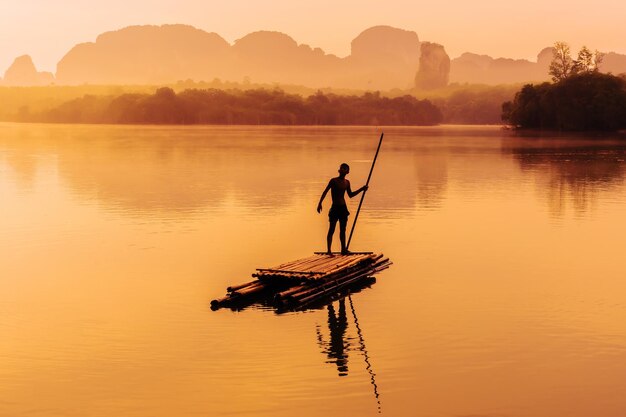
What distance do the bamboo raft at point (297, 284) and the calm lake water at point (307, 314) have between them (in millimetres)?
430

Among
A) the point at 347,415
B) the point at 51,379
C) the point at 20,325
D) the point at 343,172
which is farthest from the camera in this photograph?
the point at 343,172

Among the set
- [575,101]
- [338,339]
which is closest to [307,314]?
[338,339]

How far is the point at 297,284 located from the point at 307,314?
3.75ft

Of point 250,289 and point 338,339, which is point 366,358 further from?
point 250,289

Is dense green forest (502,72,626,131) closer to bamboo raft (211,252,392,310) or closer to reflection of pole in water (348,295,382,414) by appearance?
bamboo raft (211,252,392,310)

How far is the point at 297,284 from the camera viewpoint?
75.0ft

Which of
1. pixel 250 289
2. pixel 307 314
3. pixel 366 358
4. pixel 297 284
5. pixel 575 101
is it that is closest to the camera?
pixel 366 358

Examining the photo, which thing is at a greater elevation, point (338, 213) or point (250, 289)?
point (338, 213)

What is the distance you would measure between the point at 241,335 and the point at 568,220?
25957 mm

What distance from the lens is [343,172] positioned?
2562cm

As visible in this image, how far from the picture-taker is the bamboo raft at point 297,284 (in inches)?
861

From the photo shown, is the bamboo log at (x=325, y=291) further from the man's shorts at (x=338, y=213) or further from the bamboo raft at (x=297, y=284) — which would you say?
the man's shorts at (x=338, y=213)

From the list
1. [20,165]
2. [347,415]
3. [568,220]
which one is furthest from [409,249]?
[20,165]

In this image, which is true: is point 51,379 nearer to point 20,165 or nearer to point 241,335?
point 241,335
